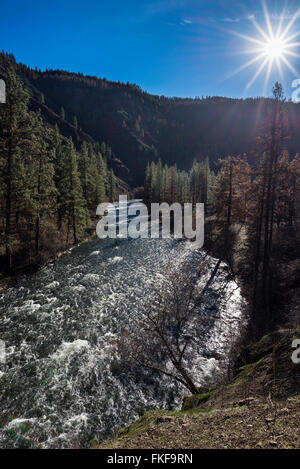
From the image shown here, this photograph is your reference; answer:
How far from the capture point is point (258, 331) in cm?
1346

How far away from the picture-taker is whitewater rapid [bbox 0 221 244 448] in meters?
8.73

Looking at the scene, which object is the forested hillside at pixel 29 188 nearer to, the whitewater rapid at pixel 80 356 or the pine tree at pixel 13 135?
the pine tree at pixel 13 135

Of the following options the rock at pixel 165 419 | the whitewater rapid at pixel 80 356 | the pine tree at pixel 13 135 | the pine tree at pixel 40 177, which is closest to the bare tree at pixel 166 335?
the whitewater rapid at pixel 80 356

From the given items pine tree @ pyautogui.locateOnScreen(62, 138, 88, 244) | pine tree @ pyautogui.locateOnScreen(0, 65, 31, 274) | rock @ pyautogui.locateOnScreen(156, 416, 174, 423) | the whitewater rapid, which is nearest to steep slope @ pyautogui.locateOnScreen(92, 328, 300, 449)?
rock @ pyautogui.locateOnScreen(156, 416, 174, 423)

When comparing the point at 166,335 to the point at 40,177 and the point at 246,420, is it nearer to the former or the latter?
the point at 246,420

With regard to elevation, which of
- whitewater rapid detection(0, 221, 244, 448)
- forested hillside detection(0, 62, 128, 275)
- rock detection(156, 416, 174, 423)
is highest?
forested hillside detection(0, 62, 128, 275)

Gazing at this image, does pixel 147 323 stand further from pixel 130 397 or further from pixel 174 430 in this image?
pixel 174 430

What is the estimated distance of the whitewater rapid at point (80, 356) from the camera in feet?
28.6

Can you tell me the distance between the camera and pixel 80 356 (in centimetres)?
1206

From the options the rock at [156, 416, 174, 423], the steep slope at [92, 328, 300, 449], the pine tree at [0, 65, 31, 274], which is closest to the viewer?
the steep slope at [92, 328, 300, 449]

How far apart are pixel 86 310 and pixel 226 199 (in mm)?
23419

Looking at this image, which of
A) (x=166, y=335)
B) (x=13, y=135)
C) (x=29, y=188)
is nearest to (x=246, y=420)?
(x=166, y=335)

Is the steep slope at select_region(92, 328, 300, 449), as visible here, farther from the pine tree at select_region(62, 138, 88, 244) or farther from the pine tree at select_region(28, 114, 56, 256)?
the pine tree at select_region(62, 138, 88, 244)

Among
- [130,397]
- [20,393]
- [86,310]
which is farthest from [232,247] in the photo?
[20,393]
